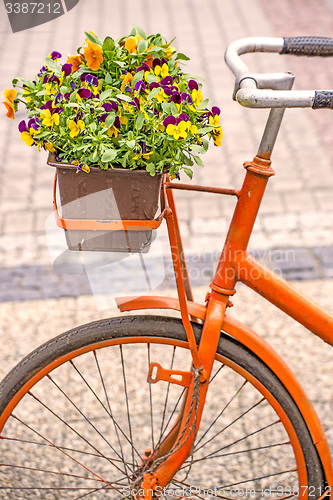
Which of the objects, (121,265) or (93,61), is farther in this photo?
(121,265)

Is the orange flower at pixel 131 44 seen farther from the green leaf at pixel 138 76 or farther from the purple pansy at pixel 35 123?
the purple pansy at pixel 35 123

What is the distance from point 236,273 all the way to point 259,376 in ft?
1.01

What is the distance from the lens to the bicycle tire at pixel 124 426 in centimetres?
172

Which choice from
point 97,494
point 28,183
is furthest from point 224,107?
point 97,494

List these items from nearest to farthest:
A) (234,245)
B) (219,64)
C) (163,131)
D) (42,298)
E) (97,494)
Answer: (163,131), (234,245), (97,494), (42,298), (219,64)

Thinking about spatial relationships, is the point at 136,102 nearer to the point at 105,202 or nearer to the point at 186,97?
the point at 186,97

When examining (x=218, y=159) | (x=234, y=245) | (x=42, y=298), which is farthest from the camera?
(x=218, y=159)

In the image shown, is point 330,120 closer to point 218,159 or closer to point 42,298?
point 218,159

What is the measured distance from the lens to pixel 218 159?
4.71 m

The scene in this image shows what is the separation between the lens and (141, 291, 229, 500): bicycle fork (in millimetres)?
1675

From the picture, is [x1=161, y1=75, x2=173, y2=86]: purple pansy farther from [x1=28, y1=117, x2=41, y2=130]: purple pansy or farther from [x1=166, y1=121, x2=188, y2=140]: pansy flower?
[x1=28, y1=117, x2=41, y2=130]: purple pansy

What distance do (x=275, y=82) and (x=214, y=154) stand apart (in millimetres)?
3312

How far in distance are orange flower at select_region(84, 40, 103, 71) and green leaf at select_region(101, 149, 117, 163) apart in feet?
0.75

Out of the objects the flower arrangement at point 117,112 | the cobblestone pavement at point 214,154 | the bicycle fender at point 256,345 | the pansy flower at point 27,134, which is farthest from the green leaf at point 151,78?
the cobblestone pavement at point 214,154
